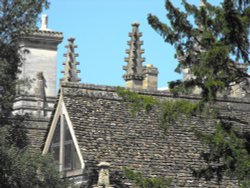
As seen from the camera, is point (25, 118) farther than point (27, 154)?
Yes

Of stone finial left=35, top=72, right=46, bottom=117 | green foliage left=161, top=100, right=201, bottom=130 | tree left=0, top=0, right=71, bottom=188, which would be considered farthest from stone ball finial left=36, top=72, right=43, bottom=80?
green foliage left=161, top=100, right=201, bottom=130

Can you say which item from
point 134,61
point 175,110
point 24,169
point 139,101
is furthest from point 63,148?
point 134,61

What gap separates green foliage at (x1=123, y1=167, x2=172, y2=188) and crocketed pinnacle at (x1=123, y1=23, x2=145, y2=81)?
2098 cm

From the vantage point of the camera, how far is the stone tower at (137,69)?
5522cm

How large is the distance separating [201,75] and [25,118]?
11.3m

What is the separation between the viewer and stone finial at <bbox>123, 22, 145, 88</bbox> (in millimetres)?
55125

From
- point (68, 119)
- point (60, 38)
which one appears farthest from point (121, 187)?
point (60, 38)

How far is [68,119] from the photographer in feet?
128

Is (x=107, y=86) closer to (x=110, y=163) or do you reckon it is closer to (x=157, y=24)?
Answer: (x=110, y=163)

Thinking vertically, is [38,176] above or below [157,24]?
below

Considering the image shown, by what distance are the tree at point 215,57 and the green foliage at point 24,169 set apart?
5.21 meters

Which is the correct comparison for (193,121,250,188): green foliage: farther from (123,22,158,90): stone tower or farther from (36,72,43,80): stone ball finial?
(36,72,43,80): stone ball finial

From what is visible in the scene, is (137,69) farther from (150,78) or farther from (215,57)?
(215,57)

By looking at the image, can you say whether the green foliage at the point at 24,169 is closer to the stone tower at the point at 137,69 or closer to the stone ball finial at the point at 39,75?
the stone tower at the point at 137,69
